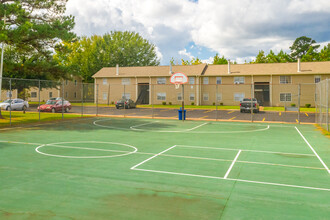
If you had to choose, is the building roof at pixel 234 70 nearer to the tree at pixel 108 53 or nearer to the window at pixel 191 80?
the window at pixel 191 80

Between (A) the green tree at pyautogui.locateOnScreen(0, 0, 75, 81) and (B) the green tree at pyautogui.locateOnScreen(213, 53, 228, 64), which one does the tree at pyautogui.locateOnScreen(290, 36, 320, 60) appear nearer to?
(B) the green tree at pyautogui.locateOnScreen(213, 53, 228, 64)

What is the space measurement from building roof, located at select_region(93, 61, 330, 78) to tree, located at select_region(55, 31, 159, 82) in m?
9.15

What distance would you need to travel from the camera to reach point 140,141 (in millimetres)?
13234

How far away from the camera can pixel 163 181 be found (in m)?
7.03

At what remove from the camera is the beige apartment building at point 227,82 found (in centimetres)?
4403

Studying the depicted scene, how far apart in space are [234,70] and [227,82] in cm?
249

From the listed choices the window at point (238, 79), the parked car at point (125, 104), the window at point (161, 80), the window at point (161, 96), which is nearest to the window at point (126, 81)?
the window at point (161, 80)

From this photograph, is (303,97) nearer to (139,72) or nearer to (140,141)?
(139,72)

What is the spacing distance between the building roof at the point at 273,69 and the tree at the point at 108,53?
76.7 ft

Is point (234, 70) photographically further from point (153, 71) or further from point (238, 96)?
point (153, 71)

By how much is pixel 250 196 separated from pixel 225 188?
0.66 m

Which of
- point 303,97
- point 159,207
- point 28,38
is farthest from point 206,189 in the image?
point 303,97

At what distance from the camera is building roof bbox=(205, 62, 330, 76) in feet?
145

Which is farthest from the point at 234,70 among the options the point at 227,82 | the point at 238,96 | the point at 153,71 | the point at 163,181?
the point at 163,181
